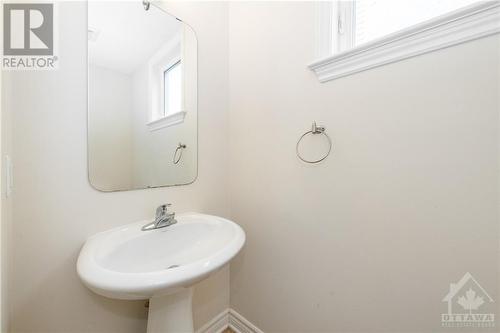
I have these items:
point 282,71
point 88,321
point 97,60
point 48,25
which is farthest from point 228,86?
point 88,321

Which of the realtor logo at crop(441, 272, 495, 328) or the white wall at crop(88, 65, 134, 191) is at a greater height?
the white wall at crop(88, 65, 134, 191)

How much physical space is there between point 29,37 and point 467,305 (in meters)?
1.64

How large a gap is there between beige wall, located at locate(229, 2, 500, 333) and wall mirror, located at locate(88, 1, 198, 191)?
0.32 meters

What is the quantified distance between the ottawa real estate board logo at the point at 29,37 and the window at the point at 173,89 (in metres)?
0.42

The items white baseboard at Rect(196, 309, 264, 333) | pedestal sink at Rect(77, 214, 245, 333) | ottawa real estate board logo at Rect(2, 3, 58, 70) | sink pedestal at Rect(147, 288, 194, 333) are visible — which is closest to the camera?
pedestal sink at Rect(77, 214, 245, 333)

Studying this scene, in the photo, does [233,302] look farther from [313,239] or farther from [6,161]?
[6,161]

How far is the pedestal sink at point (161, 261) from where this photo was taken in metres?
0.54

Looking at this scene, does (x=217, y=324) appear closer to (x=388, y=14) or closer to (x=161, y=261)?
(x=161, y=261)

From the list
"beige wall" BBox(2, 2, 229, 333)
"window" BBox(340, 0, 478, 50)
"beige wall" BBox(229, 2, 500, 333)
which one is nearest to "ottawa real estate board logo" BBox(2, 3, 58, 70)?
"beige wall" BBox(2, 2, 229, 333)

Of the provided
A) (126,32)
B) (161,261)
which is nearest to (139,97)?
(126,32)

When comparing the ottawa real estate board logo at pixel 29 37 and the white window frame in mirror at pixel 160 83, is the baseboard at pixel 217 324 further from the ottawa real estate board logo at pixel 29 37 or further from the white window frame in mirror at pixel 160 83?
the ottawa real estate board logo at pixel 29 37

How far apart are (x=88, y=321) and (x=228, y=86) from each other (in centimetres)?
133

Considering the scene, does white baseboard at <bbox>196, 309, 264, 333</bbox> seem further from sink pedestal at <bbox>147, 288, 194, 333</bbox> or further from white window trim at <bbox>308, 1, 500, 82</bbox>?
white window trim at <bbox>308, 1, 500, 82</bbox>

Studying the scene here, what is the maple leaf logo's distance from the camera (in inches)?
23.7
